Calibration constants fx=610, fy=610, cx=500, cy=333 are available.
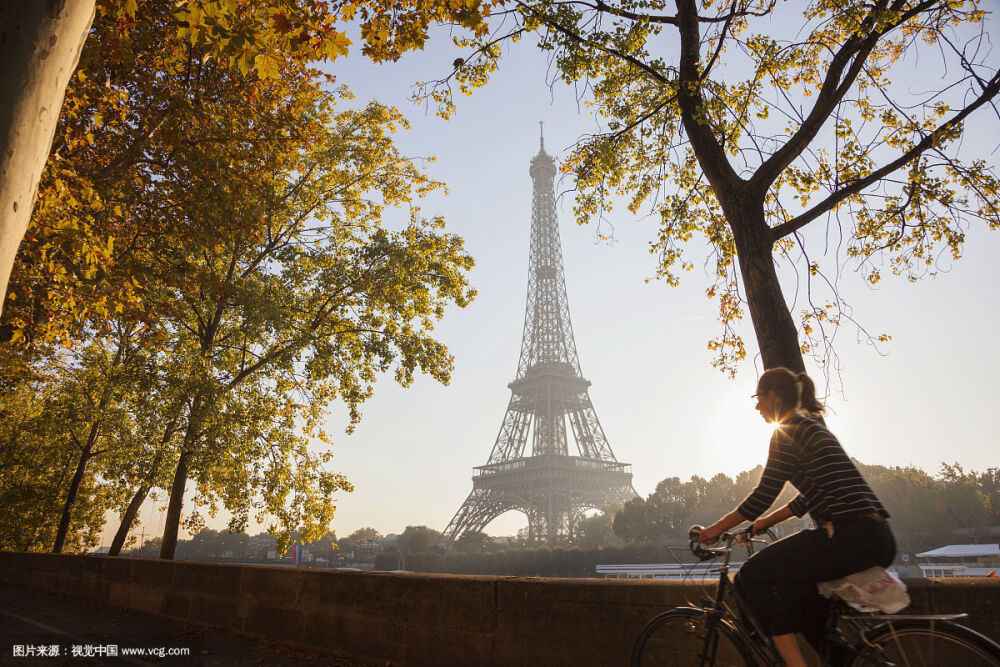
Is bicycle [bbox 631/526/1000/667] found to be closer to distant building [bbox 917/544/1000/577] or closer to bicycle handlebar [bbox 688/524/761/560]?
bicycle handlebar [bbox 688/524/761/560]

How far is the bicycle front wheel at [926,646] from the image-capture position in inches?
85.7

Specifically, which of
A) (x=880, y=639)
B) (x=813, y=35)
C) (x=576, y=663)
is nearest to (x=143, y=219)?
(x=576, y=663)

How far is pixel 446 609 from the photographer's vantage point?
16.2 feet

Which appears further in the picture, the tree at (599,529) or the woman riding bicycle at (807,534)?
the tree at (599,529)

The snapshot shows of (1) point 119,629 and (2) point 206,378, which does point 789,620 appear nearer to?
(1) point 119,629

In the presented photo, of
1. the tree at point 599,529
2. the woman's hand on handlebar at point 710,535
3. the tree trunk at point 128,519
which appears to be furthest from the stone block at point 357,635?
the tree at point 599,529

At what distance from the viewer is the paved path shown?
Result: 17.6 feet

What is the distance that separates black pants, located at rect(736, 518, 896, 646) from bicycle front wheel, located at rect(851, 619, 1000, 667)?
0.21 metres

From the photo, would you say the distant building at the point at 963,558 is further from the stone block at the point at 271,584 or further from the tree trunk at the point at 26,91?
the tree trunk at the point at 26,91

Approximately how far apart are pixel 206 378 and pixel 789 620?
12092 millimetres

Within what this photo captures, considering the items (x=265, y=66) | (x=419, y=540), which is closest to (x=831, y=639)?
(x=265, y=66)

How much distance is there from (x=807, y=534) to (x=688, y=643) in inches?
50.3

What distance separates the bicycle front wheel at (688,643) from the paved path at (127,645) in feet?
9.59

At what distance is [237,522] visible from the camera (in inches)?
597
